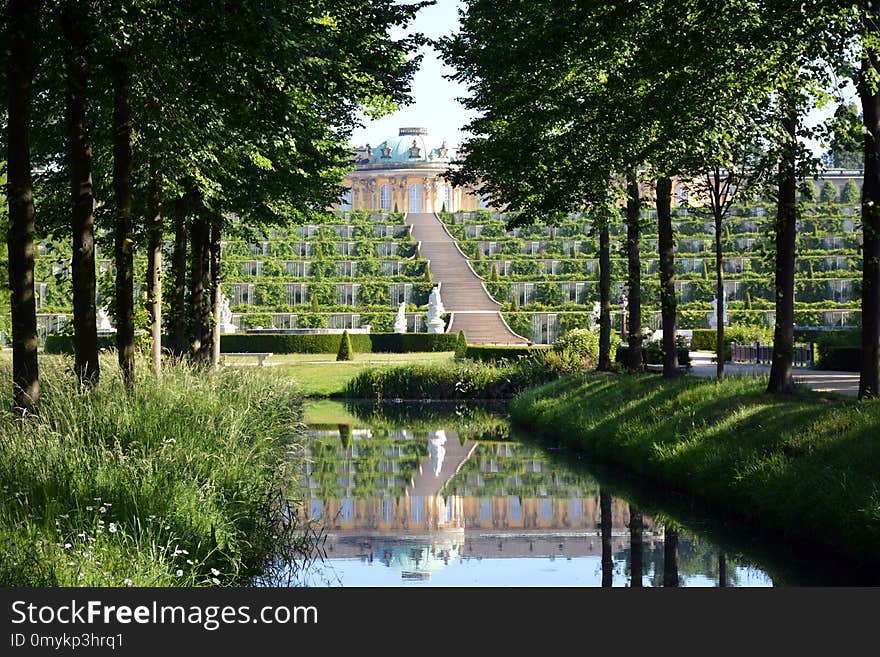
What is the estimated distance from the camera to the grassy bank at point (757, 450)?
10.4 metres

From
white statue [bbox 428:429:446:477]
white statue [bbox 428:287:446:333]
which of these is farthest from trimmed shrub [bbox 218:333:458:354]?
white statue [bbox 428:429:446:477]

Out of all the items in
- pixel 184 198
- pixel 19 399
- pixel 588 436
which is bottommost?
pixel 588 436

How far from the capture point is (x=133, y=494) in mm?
8500

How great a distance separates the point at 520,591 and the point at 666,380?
38.3 feet

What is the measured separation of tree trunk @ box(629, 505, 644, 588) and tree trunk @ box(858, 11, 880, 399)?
2.66 m

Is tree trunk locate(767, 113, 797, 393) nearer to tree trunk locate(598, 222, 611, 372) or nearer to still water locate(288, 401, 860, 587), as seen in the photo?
still water locate(288, 401, 860, 587)

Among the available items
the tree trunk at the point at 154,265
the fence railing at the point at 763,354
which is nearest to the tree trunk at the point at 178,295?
the tree trunk at the point at 154,265

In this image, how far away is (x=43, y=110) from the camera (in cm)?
1634

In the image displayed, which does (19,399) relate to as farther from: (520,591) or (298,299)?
(298,299)

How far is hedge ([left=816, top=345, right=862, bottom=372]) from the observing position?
2988 cm

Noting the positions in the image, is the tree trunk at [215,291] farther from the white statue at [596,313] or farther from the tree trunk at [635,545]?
the tree trunk at [635,545]

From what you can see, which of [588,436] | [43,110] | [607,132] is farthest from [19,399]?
[588,436]

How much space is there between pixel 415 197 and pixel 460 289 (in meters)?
74.5

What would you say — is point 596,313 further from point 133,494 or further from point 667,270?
point 133,494
